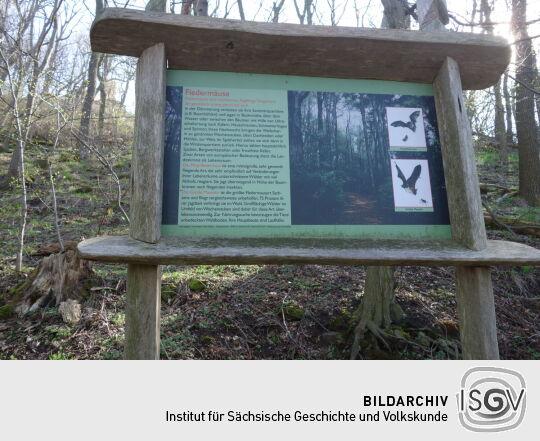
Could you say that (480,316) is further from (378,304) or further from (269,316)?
(269,316)

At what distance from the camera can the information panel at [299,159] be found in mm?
1811

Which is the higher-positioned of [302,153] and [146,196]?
[302,153]

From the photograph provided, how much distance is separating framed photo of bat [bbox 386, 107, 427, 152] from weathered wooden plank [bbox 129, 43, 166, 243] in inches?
48.6

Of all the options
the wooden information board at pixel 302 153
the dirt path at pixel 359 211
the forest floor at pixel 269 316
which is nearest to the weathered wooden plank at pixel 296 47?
the wooden information board at pixel 302 153

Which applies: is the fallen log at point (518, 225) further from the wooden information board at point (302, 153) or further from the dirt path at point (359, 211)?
the dirt path at point (359, 211)

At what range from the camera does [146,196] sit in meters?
1.72

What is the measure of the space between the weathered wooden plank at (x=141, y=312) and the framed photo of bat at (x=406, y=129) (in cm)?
146

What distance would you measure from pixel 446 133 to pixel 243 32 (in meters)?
1.20

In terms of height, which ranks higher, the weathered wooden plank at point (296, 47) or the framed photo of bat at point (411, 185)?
the weathered wooden plank at point (296, 47)

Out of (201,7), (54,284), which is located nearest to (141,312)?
(201,7)

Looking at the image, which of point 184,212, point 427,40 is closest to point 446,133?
point 427,40

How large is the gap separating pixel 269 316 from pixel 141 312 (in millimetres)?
2488

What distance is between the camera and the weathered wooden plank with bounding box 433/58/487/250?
182cm
